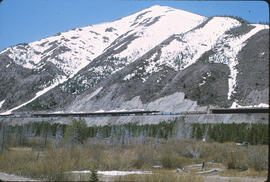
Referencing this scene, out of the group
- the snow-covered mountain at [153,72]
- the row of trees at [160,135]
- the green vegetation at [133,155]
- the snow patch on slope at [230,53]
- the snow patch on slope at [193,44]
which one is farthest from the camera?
the snow patch on slope at [193,44]

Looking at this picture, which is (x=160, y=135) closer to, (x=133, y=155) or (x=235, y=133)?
(x=235, y=133)

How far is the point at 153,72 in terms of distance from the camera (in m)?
80.4

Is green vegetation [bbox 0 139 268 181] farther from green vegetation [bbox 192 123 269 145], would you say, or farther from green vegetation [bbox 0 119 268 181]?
green vegetation [bbox 192 123 269 145]

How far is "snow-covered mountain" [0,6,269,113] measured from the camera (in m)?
57.4

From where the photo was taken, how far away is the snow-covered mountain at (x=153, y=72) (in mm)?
57438

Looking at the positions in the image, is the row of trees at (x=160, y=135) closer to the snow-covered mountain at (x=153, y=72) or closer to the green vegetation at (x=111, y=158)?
the green vegetation at (x=111, y=158)

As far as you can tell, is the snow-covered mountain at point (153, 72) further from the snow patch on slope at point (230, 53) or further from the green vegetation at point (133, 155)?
the green vegetation at point (133, 155)

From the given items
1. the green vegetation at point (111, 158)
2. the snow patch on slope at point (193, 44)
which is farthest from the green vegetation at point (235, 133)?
the snow patch on slope at point (193, 44)

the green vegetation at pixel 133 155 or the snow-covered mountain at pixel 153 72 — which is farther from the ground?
the snow-covered mountain at pixel 153 72

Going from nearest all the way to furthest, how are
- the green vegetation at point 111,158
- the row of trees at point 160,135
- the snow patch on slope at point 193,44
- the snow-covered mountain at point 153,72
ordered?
the green vegetation at point 111,158 → the row of trees at point 160,135 → the snow-covered mountain at point 153,72 → the snow patch on slope at point 193,44

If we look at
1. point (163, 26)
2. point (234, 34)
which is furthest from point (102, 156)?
point (163, 26)

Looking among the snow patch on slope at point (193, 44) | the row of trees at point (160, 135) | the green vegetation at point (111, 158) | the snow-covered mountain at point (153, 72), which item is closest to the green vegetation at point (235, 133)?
the row of trees at point (160, 135)

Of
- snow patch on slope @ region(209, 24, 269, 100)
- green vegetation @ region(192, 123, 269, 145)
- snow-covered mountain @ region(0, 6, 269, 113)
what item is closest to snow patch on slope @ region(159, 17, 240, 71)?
snow-covered mountain @ region(0, 6, 269, 113)

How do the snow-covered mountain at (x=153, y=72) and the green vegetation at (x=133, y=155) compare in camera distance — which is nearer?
the green vegetation at (x=133, y=155)
